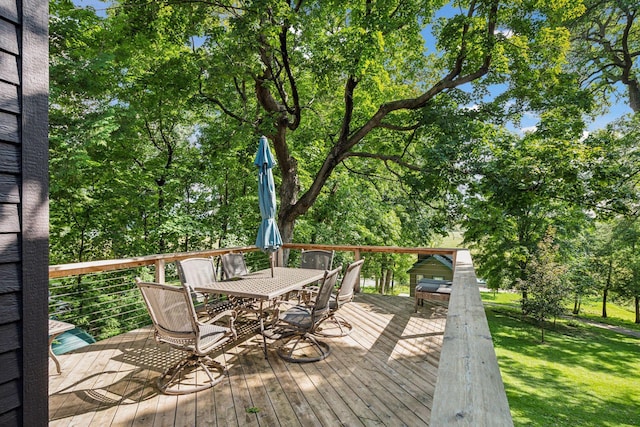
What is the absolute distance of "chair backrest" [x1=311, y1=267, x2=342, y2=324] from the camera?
11.5 ft

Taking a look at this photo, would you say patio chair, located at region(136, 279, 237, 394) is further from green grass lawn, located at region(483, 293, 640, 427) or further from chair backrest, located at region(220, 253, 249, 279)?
green grass lawn, located at region(483, 293, 640, 427)

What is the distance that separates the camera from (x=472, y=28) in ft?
24.5

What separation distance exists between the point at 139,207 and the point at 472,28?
961 centimetres

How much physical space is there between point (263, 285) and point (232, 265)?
4.73 ft

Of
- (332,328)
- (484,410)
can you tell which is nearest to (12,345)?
(484,410)

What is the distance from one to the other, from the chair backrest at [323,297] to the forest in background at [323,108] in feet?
14.2

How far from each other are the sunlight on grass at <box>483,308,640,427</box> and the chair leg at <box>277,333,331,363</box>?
628 centimetres

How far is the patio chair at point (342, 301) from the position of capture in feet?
13.4

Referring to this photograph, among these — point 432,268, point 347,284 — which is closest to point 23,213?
point 347,284

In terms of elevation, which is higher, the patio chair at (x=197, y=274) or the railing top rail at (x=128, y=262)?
the railing top rail at (x=128, y=262)

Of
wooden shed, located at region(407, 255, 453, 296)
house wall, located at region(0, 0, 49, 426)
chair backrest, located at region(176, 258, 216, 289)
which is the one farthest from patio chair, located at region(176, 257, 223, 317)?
wooden shed, located at region(407, 255, 453, 296)

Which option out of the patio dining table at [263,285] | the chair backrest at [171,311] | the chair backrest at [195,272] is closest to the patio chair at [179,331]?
the chair backrest at [171,311]

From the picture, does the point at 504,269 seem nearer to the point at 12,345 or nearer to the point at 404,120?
the point at 404,120

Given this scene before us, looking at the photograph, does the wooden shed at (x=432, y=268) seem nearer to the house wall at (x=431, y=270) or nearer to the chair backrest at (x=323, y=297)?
the house wall at (x=431, y=270)
